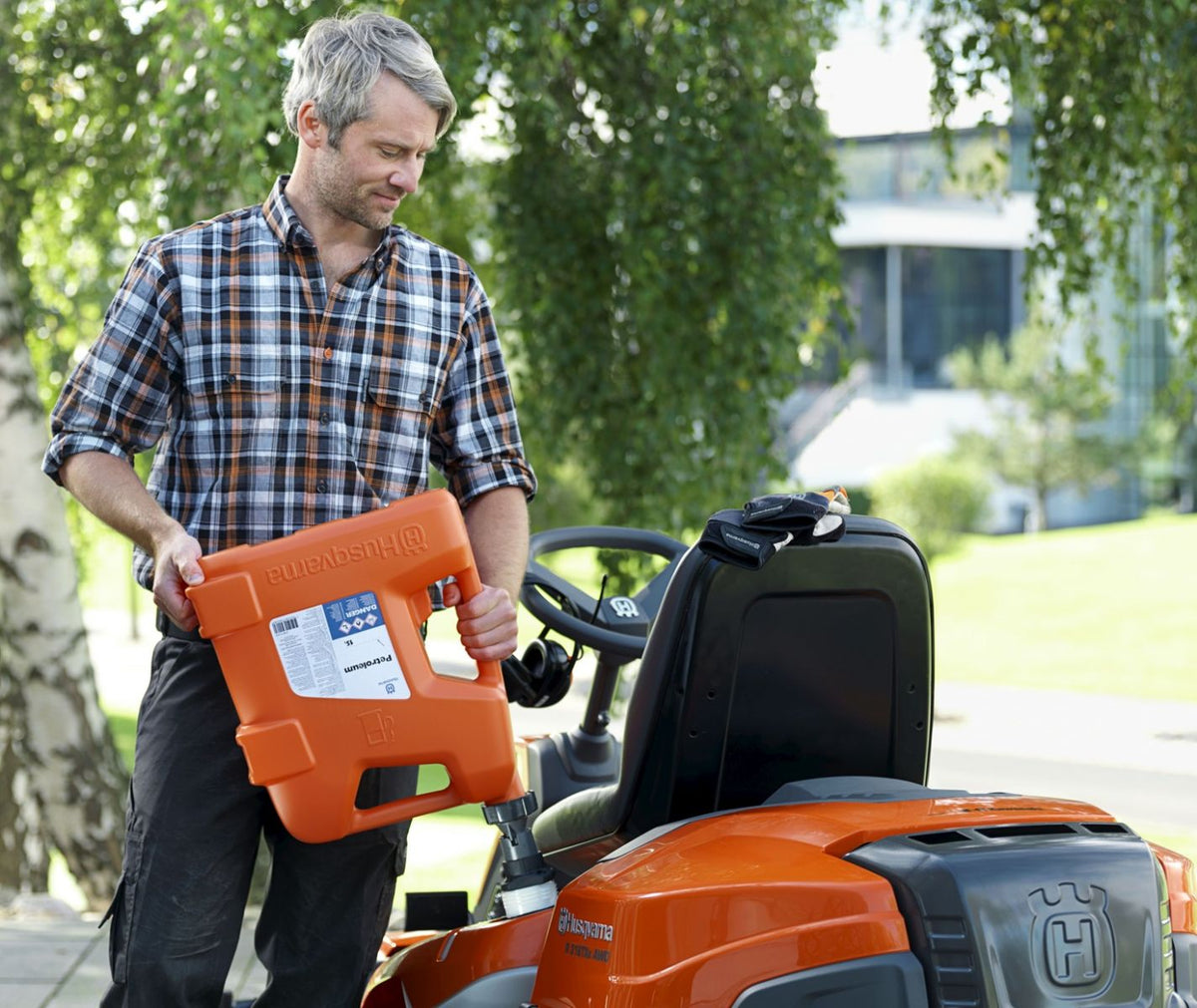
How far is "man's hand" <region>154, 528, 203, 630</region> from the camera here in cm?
197

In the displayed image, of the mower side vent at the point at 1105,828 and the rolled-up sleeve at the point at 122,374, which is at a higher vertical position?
the rolled-up sleeve at the point at 122,374

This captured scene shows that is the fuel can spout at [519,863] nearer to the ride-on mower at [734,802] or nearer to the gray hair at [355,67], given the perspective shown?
the ride-on mower at [734,802]

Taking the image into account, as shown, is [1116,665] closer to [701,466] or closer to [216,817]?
[701,466]

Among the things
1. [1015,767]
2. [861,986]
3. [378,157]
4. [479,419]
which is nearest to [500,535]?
[479,419]

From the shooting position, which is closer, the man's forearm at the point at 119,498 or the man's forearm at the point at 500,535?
the man's forearm at the point at 119,498

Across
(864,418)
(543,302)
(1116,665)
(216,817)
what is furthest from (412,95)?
(864,418)

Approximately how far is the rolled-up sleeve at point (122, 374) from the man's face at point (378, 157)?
27 centimetres

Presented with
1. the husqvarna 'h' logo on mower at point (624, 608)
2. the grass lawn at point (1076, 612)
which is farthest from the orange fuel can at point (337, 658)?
the grass lawn at point (1076, 612)

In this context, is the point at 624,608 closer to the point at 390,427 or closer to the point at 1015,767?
the point at 390,427

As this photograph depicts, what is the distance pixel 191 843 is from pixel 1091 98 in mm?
3892

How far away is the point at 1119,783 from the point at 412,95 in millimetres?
8891

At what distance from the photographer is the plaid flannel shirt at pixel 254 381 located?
86.3 inches

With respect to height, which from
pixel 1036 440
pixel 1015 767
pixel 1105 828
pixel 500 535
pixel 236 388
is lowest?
pixel 1036 440

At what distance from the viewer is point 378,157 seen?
7.02 feet
